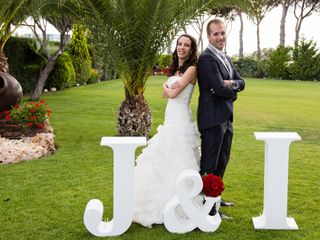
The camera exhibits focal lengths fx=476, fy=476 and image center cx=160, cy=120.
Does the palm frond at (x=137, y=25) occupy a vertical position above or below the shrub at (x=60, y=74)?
above

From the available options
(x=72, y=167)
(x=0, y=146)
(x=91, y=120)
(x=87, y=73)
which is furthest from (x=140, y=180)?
(x=87, y=73)

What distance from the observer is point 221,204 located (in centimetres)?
541

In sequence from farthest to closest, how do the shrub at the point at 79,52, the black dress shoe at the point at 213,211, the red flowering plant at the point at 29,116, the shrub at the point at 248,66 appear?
the shrub at the point at 248,66 → the shrub at the point at 79,52 → the red flowering plant at the point at 29,116 → the black dress shoe at the point at 213,211

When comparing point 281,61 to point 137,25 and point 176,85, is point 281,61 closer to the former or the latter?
point 137,25

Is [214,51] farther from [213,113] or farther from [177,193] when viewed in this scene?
[177,193]

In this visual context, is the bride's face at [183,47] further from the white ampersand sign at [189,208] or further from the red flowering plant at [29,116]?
the red flowering plant at [29,116]

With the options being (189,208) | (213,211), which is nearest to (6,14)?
(213,211)

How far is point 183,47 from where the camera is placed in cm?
461

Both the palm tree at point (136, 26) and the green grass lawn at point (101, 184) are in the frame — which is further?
the palm tree at point (136, 26)

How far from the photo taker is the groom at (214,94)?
4.46 meters

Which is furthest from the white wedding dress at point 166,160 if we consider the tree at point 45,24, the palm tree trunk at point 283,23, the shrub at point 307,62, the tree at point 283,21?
the palm tree trunk at point 283,23

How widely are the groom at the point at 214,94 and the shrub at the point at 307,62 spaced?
24054mm

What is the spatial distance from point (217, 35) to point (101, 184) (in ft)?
8.92

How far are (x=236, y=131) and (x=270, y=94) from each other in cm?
882
